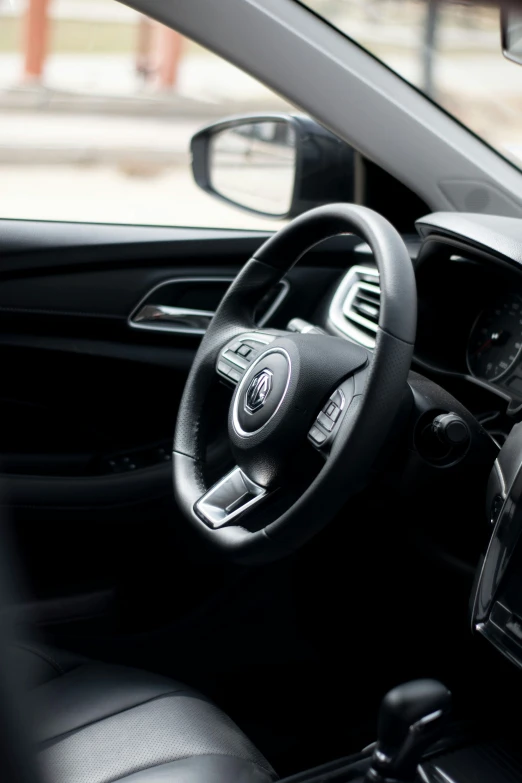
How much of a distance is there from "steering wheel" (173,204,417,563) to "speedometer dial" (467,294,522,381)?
0.96ft

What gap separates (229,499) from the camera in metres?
1.27

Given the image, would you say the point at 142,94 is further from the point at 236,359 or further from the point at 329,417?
the point at 329,417

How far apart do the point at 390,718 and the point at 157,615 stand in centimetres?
87

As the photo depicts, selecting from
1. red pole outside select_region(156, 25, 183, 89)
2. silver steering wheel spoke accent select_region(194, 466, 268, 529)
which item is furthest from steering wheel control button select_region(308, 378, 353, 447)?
red pole outside select_region(156, 25, 183, 89)

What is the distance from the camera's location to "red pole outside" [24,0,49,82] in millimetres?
2375

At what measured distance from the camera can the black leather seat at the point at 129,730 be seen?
1.13 meters

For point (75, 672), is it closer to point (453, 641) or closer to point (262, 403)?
point (262, 403)

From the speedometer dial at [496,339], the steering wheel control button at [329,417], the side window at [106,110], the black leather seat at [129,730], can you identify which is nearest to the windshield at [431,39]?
the side window at [106,110]

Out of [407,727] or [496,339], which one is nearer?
[407,727]

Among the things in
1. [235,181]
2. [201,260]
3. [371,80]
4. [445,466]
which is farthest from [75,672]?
[235,181]

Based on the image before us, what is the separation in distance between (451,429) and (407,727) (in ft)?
1.19

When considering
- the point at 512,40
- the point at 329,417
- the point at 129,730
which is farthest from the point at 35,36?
the point at 129,730

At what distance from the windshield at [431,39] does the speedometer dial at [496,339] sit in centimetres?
30

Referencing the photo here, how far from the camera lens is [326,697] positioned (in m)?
1.75
